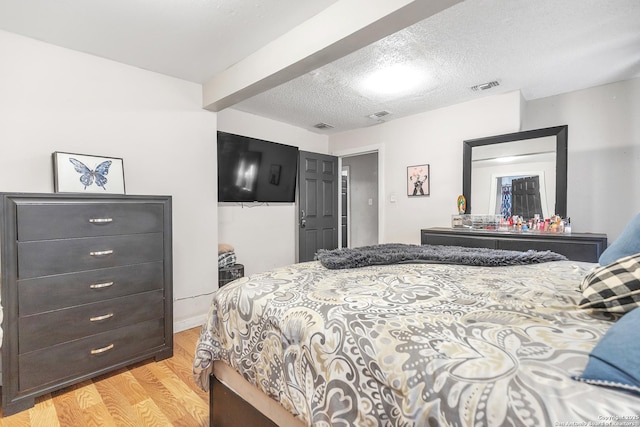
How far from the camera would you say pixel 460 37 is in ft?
7.10

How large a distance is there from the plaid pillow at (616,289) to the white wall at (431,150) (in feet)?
9.14

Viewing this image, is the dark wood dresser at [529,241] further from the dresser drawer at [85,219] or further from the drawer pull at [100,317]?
the drawer pull at [100,317]

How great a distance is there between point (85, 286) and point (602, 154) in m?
4.56

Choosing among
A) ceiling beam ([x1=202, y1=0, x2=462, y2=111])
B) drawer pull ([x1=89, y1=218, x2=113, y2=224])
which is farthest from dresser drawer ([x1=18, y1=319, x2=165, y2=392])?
ceiling beam ([x1=202, y1=0, x2=462, y2=111])

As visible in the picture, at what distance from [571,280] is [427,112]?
9.95 ft

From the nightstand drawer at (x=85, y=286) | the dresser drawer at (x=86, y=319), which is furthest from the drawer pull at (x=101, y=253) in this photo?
the dresser drawer at (x=86, y=319)

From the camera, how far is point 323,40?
6.07ft

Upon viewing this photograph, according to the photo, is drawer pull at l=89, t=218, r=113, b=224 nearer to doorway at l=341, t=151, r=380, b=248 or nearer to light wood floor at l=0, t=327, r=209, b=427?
light wood floor at l=0, t=327, r=209, b=427

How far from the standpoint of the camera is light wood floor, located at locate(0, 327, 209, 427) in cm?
161

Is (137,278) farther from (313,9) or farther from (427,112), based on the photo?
(427,112)

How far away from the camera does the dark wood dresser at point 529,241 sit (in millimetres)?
2469

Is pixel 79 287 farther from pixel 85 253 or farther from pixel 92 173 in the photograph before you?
pixel 92 173

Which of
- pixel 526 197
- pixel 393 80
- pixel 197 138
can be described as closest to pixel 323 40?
pixel 393 80

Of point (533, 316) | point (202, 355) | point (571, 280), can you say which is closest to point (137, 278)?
point (202, 355)
